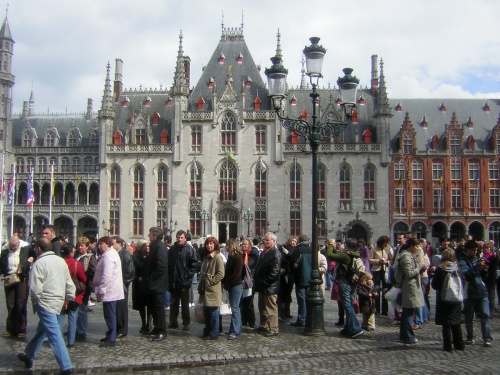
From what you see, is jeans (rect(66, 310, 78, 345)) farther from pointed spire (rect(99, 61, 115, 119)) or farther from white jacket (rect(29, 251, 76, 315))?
pointed spire (rect(99, 61, 115, 119))

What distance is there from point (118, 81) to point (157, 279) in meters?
44.1

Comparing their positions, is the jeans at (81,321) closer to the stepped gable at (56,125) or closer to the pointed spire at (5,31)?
the stepped gable at (56,125)

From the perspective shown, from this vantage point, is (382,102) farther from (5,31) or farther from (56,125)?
(5,31)

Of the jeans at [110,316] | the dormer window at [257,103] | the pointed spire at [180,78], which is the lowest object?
the jeans at [110,316]

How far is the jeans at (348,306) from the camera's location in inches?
476

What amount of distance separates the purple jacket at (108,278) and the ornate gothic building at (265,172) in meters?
35.1

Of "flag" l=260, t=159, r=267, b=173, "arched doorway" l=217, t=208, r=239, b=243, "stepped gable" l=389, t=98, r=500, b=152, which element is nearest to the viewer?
"flag" l=260, t=159, r=267, b=173

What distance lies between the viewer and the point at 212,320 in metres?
11.8

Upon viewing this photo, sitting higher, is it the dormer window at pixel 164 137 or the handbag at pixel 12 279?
the dormer window at pixel 164 137

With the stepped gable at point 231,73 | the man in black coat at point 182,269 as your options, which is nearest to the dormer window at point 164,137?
the stepped gable at point 231,73

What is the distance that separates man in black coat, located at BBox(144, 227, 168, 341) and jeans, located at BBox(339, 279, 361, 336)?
3.91 meters

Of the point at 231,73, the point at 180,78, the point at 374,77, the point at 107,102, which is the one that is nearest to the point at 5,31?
the point at 107,102

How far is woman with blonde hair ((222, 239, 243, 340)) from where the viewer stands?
11922mm

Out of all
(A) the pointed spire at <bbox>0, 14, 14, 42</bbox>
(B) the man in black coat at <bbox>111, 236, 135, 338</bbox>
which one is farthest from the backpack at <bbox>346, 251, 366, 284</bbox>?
(A) the pointed spire at <bbox>0, 14, 14, 42</bbox>
